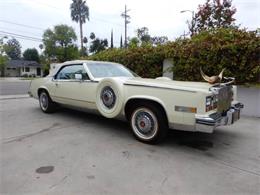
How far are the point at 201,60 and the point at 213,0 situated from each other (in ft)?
35.7

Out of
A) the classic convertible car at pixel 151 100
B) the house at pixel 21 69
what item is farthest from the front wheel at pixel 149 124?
the house at pixel 21 69

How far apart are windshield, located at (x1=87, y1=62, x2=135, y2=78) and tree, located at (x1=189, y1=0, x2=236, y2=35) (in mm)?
11430

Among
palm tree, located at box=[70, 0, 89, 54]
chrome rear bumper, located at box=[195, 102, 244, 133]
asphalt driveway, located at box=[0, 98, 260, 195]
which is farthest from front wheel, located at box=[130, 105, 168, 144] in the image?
palm tree, located at box=[70, 0, 89, 54]

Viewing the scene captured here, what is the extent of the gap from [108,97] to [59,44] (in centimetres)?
4880

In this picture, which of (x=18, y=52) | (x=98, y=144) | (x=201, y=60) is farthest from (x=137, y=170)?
(x=18, y=52)

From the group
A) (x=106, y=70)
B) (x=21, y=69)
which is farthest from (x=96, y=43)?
(x=106, y=70)

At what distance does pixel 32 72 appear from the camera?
55.9 meters

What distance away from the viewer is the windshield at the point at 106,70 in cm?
453

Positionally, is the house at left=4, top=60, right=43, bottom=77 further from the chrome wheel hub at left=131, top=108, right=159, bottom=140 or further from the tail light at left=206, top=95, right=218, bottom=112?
the tail light at left=206, top=95, right=218, bottom=112

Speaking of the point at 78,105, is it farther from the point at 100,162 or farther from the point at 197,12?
the point at 197,12

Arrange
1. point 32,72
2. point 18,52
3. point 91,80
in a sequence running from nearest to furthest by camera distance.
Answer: point 91,80 < point 32,72 < point 18,52

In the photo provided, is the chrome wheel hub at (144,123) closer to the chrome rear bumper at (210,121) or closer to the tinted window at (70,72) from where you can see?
the chrome rear bumper at (210,121)

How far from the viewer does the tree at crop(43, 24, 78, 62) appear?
47.3 m

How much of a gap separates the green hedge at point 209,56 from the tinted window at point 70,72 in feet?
11.9
